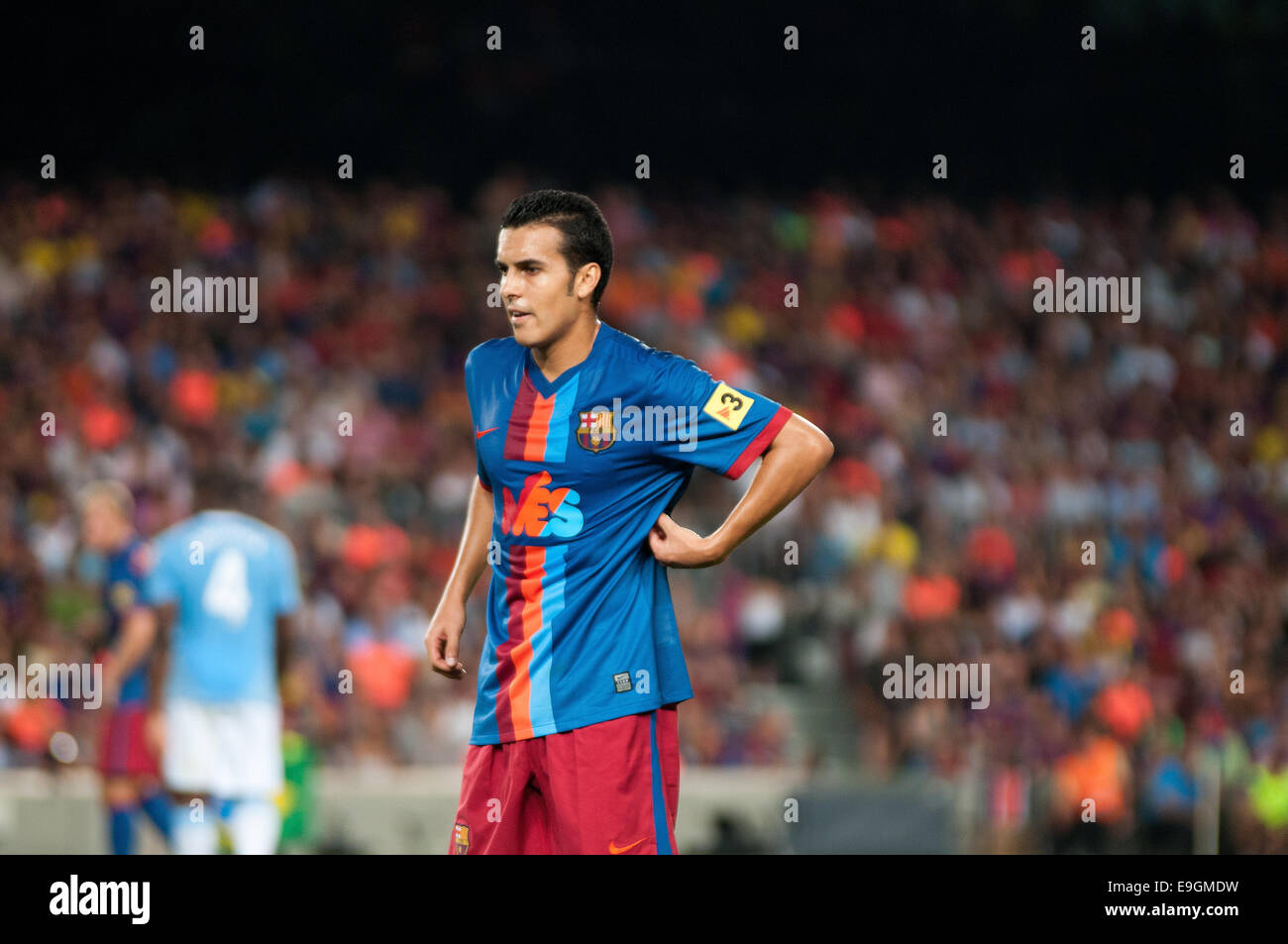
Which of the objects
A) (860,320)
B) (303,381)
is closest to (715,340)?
(860,320)

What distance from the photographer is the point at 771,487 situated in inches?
155

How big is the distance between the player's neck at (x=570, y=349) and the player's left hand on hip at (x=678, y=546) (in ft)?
1.45

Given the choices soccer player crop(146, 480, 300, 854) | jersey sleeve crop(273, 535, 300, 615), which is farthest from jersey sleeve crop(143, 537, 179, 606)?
jersey sleeve crop(273, 535, 300, 615)

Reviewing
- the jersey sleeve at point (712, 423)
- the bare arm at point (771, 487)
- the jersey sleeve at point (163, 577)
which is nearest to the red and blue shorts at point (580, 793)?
the bare arm at point (771, 487)

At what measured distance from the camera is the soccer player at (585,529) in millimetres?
3824

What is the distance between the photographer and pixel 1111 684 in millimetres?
10375

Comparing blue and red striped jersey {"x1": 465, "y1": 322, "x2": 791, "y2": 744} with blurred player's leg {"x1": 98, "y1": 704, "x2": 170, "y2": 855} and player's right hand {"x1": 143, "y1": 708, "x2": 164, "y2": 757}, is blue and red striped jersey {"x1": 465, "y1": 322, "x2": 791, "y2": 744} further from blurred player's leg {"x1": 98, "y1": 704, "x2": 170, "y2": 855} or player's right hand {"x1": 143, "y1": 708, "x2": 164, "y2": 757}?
blurred player's leg {"x1": 98, "y1": 704, "x2": 170, "y2": 855}

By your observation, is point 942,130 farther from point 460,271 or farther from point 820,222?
point 460,271

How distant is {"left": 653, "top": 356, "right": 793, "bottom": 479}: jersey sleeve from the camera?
395cm

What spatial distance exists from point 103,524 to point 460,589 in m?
4.14

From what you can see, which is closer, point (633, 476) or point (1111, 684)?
point (633, 476)

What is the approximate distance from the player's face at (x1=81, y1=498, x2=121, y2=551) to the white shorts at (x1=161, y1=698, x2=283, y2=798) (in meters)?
1.09

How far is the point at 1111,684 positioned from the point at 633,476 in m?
7.19

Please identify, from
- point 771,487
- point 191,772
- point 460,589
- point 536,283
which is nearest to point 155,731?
point 191,772
